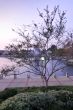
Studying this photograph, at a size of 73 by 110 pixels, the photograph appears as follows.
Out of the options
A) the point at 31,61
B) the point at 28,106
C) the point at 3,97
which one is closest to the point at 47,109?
the point at 28,106

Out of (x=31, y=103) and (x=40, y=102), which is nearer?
(x=31, y=103)

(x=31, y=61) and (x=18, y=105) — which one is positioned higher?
(x=31, y=61)

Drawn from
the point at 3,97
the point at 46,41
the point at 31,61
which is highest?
the point at 46,41

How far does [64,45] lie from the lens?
54.4ft

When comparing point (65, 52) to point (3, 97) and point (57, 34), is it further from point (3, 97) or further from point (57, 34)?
point (3, 97)

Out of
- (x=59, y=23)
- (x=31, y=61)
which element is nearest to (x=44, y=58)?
(x=31, y=61)

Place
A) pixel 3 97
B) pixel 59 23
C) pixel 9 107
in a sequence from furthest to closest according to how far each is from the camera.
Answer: pixel 59 23 < pixel 3 97 < pixel 9 107

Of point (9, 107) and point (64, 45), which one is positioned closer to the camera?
point (9, 107)

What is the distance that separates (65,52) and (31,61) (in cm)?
190

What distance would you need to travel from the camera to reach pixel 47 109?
28.4ft

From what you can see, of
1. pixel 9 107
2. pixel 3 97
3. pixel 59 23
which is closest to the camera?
pixel 9 107

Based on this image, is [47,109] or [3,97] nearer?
[47,109]

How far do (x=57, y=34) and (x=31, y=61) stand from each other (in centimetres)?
197

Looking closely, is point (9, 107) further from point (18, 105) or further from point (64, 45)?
point (64, 45)
